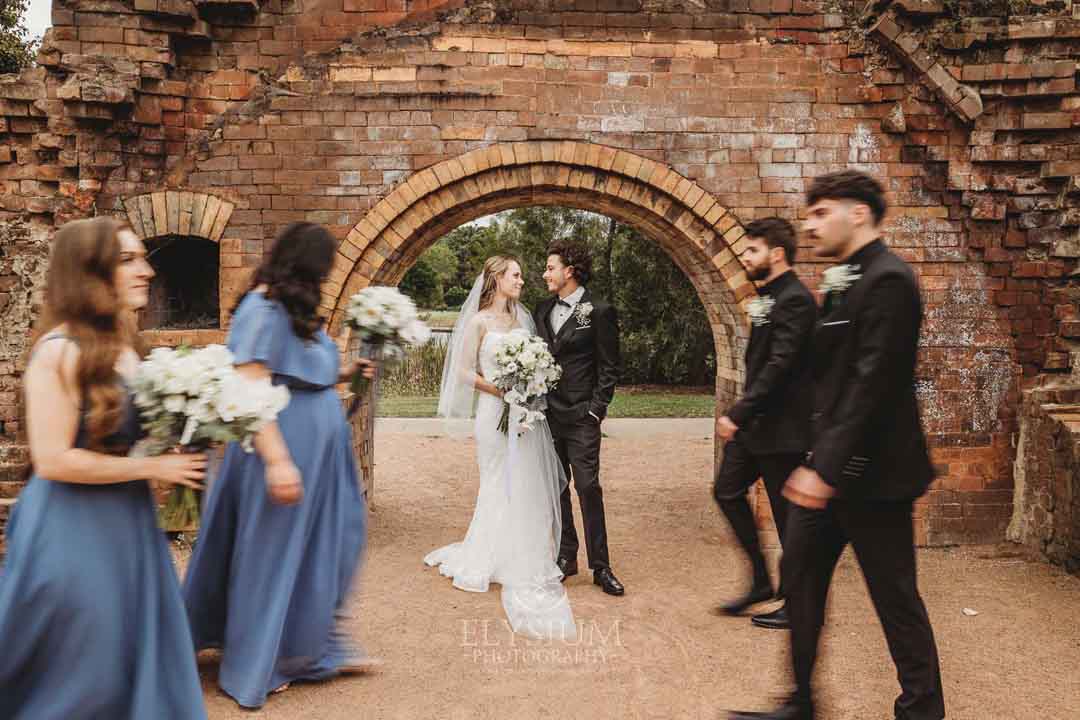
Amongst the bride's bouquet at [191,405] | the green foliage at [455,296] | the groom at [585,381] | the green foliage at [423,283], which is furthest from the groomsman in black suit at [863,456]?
the green foliage at [455,296]

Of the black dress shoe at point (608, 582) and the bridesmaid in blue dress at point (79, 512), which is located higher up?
the bridesmaid in blue dress at point (79, 512)

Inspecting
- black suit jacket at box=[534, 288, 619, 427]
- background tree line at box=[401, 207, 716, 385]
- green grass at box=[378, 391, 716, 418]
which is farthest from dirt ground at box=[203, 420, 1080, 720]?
background tree line at box=[401, 207, 716, 385]

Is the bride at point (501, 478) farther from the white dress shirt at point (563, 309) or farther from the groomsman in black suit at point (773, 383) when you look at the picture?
the groomsman in black suit at point (773, 383)

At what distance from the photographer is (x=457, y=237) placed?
51.7 m

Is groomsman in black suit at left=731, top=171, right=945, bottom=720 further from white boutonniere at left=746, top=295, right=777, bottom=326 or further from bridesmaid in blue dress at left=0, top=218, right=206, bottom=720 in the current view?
bridesmaid in blue dress at left=0, top=218, right=206, bottom=720

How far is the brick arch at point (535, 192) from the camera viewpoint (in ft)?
21.4

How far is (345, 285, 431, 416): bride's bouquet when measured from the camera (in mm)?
4262

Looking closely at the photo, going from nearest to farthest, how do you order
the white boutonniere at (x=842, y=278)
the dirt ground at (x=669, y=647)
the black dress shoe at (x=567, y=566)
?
the white boutonniere at (x=842, y=278) < the dirt ground at (x=669, y=647) < the black dress shoe at (x=567, y=566)

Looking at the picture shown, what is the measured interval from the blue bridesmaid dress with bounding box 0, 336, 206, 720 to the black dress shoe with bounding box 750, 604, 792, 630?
10.7 feet

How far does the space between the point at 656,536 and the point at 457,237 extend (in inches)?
1805

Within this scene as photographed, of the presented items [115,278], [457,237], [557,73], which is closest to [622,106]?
[557,73]

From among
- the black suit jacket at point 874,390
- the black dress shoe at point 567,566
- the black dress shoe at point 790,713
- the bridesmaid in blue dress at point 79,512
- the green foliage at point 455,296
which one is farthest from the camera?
the green foliage at point 455,296

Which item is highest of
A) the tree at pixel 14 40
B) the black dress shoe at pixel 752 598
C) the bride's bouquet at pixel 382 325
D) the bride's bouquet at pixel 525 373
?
the tree at pixel 14 40

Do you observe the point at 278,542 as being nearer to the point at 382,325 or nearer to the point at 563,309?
the point at 382,325
